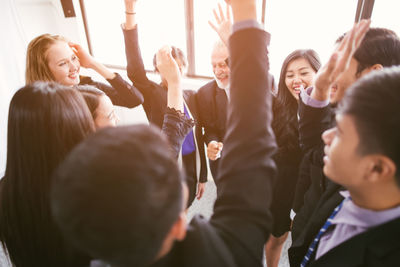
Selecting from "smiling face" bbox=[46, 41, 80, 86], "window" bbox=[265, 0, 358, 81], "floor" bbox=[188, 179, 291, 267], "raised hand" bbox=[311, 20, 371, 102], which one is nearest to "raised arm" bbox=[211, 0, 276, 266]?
"raised hand" bbox=[311, 20, 371, 102]

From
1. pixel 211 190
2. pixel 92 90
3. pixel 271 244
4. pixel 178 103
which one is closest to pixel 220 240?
pixel 178 103

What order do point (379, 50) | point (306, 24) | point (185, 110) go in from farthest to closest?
point (306, 24), point (185, 110), point (379, 50)

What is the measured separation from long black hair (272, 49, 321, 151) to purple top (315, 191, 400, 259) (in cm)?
72

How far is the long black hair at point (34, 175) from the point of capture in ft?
2.02

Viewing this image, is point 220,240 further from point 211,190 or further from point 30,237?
point 211,190

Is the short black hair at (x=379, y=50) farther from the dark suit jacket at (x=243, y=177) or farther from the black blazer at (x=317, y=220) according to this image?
the dark suit jacket at (x=243, y=177)

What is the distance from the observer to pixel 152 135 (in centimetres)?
42

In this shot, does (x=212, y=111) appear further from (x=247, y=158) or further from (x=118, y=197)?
(x=118, y=197)

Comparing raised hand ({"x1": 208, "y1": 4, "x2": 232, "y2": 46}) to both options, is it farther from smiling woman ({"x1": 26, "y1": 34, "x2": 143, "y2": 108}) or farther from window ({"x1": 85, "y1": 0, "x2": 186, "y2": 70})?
window ({"x1": 85, "y1": 0, "x2": 186, "y2": 70})

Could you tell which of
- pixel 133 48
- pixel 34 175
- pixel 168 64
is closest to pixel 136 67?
pixel 133 48

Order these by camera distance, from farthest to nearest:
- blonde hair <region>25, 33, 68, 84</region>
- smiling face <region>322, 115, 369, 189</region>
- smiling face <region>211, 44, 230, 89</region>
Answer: smiling face <region>211, 44, 230, 89</region>, blonde hair <region>25, 33, 68, 84</region>, smiling face <region>322, 115, 369, 189</region>

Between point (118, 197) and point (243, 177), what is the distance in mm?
242

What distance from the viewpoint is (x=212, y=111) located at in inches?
67.4

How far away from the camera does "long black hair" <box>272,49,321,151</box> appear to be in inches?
55.6
